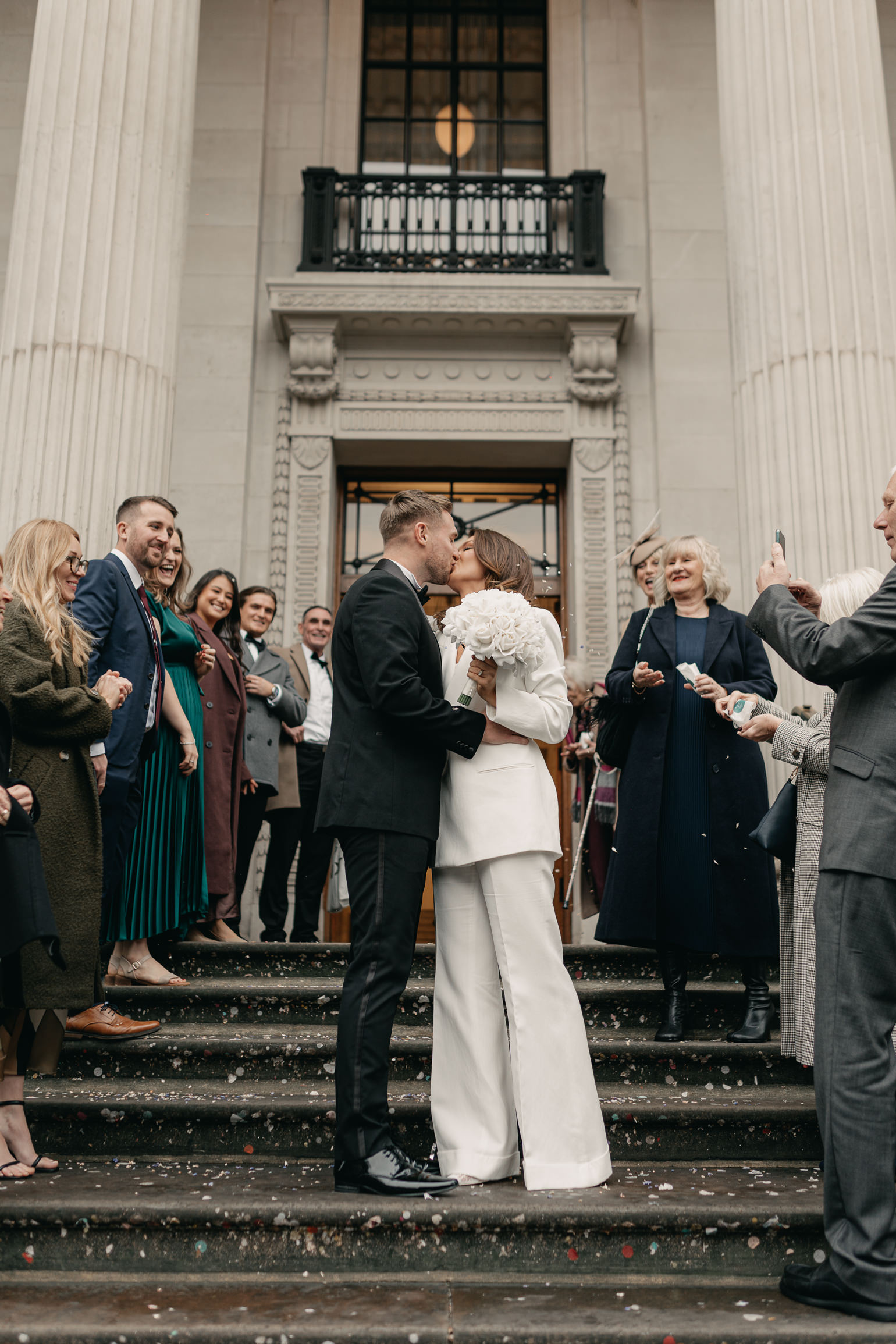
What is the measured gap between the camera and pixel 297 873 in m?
6.54

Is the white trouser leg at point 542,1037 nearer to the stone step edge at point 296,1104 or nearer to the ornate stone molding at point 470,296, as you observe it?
the stone step edge at point 296,1104

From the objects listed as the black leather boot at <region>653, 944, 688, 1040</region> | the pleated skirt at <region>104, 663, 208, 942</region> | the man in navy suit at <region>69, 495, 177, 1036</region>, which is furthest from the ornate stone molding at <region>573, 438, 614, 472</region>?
the black leather boot at <region>653, 944, 688, 1040</region>

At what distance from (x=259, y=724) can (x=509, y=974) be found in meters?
3.32

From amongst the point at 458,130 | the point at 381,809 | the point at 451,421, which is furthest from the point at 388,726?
the point at 458,130

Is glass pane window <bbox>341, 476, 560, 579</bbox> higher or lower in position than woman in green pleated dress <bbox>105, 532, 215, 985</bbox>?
higher

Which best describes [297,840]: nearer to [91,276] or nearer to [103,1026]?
[103,1026]

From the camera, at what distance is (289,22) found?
1074cm

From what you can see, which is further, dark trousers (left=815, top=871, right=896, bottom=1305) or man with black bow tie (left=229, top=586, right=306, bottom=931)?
man with black bow tie (left=229, top=586, right=306, bottom=931)

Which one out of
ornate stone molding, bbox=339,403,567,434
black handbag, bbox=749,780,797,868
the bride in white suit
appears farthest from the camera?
ornate stone molding, bbox=339,403,567,434

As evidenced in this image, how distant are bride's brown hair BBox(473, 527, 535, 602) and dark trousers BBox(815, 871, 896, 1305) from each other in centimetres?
133

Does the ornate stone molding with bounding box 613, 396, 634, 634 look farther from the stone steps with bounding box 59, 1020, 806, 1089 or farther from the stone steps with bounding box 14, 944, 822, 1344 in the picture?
the stone steps with bounding box 59, 1020, 806, 1089

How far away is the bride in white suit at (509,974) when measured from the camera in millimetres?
3211

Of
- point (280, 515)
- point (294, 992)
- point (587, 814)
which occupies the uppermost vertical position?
point (280, 515)

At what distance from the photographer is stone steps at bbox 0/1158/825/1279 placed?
2.95 meters
